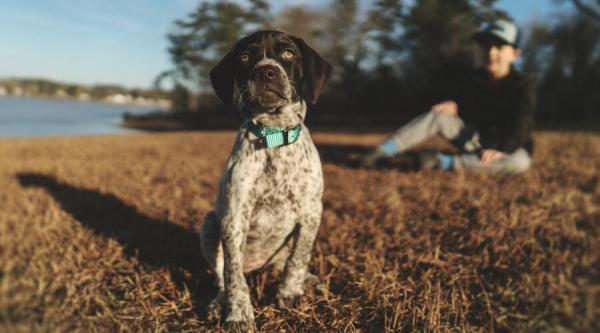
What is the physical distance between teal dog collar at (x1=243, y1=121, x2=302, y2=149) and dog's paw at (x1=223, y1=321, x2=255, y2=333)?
1074 mm

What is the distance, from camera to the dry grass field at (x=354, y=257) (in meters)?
1.97

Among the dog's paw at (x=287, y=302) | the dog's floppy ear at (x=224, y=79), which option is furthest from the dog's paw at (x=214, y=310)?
the dog's floppy ear at (x=224, y=79)

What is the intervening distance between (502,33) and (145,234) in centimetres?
548

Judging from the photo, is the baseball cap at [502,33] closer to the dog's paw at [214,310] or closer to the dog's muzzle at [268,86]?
the dog's muzzle at [268,86]

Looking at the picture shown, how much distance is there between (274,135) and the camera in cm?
234

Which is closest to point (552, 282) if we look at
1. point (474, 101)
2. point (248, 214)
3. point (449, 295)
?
point (449, 295)

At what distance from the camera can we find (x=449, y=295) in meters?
2.36

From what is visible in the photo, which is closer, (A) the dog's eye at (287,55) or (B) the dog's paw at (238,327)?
(B) the dog's paw at (238,327)

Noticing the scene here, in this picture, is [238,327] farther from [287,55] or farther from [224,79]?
[287,55]

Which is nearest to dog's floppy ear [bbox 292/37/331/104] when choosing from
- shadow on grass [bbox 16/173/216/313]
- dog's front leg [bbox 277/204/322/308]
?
dog's front leg [bbox 277/204/322/308]

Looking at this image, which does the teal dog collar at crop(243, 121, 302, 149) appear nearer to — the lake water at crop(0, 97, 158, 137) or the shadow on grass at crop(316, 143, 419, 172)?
the shadow on grass at crop(316, 143, 419, 172)

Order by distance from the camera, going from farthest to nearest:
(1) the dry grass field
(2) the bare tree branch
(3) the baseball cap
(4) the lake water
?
(4) the lake water
(2) the bare tree branch
(3) the baseball cap
(1) the dry grass field

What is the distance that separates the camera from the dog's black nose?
7.63 feet

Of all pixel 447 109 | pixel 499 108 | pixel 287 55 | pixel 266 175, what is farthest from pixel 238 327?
pixel 499 108
